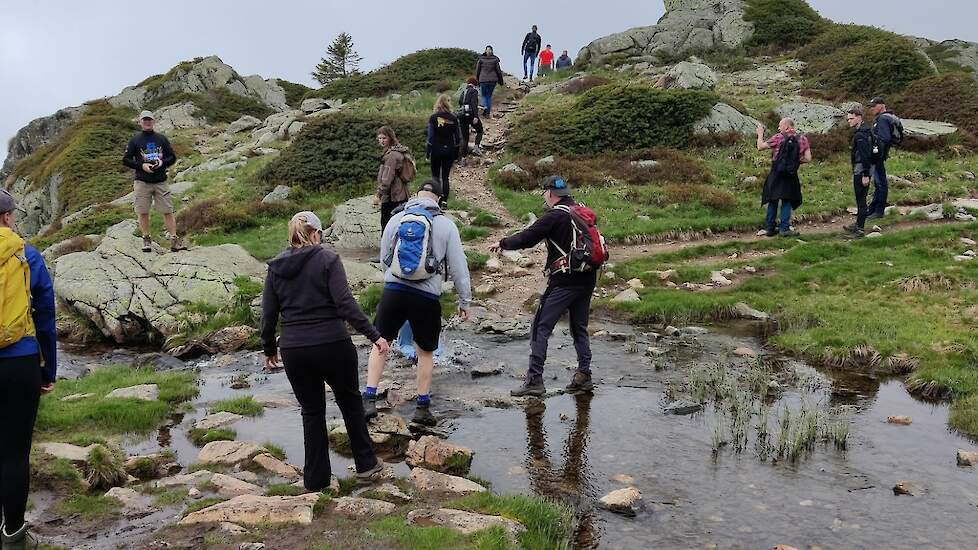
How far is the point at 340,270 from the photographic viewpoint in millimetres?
6488

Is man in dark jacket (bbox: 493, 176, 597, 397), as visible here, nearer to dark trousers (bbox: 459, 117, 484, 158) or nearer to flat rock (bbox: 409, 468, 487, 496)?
flat rock (bbox: 409, 468, 487, 496)

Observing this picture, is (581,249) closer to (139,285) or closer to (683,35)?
(139,285)

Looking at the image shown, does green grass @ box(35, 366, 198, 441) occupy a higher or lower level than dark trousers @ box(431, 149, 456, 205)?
lower

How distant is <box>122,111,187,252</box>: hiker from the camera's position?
48.9 ft

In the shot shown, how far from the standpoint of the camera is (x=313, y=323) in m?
6.38


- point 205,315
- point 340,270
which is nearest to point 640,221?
point 205,315

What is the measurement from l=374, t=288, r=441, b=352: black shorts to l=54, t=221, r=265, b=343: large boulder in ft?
25.0

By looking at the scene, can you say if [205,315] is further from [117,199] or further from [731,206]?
[117,199]

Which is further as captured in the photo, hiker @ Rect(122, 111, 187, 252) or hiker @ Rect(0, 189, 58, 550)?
hiker @ Rect(122, 111, 187, 252)

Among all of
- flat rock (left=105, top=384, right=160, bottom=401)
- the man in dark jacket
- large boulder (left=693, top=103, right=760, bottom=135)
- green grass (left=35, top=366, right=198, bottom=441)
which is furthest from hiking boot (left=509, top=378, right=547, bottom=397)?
large boulder (left=693, top=103, right=760, bottom=135)

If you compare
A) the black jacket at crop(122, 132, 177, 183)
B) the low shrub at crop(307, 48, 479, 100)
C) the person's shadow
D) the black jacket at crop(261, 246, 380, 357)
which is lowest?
the person's shadow

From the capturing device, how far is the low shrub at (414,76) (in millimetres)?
44625

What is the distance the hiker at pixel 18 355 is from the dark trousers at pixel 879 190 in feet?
59.4

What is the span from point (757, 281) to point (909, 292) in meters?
2.83
